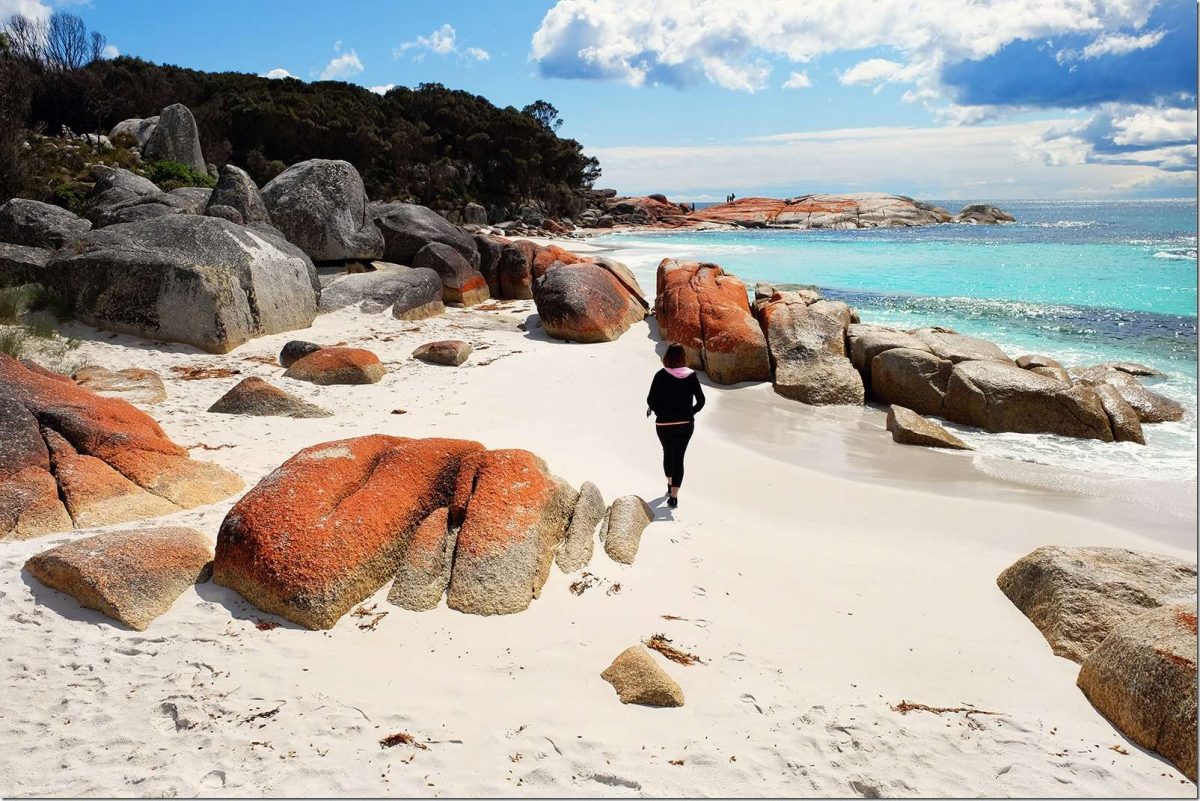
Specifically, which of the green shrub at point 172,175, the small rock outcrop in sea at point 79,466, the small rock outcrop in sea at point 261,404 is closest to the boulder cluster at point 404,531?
the small rock outcrop in sea at point 79,466

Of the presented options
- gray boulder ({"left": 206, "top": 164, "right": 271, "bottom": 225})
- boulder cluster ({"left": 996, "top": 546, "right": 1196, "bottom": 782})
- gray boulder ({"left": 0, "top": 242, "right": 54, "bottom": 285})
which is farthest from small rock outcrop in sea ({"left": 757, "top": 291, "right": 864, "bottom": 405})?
gray boulder ({"left": 0, "top": 242, "right": 54, "bottom": 285})

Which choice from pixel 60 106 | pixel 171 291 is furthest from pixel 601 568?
pixel 60 106

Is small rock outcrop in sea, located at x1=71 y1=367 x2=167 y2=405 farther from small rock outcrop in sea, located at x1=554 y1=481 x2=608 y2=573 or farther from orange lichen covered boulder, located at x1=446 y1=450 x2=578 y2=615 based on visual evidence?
small rock outcrop in sea, located at x1=554 y1=481 x2=608 y2=573

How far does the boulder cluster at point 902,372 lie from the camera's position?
970 cm

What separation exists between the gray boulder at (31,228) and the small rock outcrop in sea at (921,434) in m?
14.1

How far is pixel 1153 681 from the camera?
12.5 feet

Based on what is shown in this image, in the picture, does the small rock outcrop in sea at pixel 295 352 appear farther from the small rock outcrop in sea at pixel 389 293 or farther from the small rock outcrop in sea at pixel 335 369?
the small rock outcrop in sea at pixel 389 293

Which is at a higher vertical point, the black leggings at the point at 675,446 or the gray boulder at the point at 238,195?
the gray boulder at the point at 238,195

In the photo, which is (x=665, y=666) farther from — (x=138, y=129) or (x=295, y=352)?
(x=138, y=129)

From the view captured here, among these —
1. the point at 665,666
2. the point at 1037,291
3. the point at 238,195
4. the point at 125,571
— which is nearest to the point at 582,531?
the point at 665,666

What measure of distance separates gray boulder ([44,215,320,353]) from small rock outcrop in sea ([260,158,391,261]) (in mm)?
4660

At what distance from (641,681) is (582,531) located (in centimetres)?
174

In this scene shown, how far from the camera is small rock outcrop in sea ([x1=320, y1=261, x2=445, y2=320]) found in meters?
14.3

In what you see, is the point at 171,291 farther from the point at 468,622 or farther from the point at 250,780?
the point at 250,780
